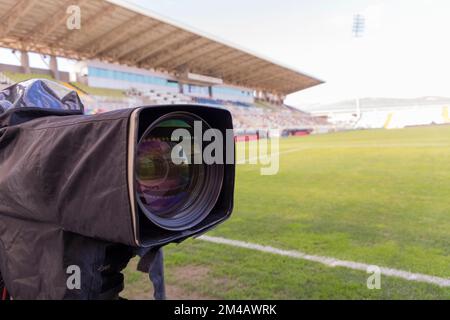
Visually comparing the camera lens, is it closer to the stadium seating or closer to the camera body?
the camera body

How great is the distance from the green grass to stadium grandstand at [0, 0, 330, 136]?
11.1 metres

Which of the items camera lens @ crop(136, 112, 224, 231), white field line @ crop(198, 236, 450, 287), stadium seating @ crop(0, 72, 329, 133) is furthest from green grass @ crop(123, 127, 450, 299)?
stadium seating @ crop(0, 72, 329, 133)

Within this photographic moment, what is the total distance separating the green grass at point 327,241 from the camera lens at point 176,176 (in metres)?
1.54

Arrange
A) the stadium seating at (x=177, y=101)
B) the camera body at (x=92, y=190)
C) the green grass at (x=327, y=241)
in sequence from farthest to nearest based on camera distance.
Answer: the stadium seating at (x=177, y=101)
the green grass at (x=327, y=241)
the camera body at (x=92, y=190)

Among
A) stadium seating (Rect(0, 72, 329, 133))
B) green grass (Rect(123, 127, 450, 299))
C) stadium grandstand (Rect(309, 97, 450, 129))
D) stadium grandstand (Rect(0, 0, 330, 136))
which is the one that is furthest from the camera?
stadium grandstand (Rect(309, 97, 450, 129))

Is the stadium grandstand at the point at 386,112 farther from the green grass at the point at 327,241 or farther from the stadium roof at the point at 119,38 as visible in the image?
the green grass at the point at 327,241

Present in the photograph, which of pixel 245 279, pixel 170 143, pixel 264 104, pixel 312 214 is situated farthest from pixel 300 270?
pixel 264 104

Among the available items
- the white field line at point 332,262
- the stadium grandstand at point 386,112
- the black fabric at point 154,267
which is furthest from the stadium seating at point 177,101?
the black fabric at point 154,267

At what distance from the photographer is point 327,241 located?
11.1 ft

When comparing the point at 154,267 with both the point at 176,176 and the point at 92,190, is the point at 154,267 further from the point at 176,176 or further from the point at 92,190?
the point at 92,190

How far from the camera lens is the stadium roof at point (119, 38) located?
20.2 meters

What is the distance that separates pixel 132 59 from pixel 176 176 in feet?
106

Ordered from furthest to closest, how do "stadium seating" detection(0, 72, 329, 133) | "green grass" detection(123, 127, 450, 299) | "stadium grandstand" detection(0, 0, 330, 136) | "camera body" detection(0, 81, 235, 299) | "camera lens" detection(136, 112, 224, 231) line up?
"stadium seating" detection(0, 72, 329, 133), "stadium grandstand" detection(0, 0, 330, 136), "green grass" detection(123, 127, 450, 299), "camera lens" detection(136, 112, 224, 231), "camera body" detection(0, 81, 235, 299)

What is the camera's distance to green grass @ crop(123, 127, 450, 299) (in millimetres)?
2438
